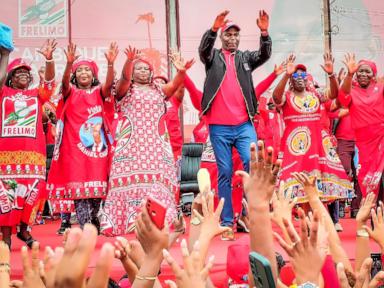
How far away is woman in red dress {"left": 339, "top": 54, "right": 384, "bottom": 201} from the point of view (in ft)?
18.3

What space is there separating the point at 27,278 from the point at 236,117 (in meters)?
3.36

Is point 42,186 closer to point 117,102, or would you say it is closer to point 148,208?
point 117,102

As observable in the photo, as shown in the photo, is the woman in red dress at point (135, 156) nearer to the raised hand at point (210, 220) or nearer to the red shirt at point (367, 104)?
the red shirt at point (367, 104)

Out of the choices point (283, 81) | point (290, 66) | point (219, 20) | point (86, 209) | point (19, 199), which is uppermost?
point (219, 20)

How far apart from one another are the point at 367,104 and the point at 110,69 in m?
2.18

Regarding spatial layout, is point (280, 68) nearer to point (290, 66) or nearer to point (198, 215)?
point (290, 66)

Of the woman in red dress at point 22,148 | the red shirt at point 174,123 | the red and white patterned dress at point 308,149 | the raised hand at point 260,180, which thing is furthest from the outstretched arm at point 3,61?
the red shirt at point 174,123

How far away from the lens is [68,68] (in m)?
4.82

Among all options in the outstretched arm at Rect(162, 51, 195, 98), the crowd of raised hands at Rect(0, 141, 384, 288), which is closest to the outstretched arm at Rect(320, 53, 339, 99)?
the outstretched arm at Rect(162, 51, 195, 98)

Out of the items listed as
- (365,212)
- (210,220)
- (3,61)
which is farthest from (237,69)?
(210,220)

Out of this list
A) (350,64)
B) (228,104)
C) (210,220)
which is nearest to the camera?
(210,220)

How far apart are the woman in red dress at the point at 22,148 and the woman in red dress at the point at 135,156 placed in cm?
51

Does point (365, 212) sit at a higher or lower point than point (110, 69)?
lower

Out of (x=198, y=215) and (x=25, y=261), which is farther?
(x=198, y=215)
